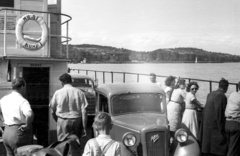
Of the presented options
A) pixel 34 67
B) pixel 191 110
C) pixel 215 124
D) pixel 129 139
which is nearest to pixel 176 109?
pixel 191 110

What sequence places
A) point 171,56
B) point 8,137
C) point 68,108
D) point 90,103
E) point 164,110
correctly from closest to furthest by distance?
point 8,137 < point 68,108 < point 164,110 < point 90,103 < point 171,56

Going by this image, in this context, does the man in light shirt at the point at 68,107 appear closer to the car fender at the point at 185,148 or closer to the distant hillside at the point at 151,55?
the car fender at the point at 185,148

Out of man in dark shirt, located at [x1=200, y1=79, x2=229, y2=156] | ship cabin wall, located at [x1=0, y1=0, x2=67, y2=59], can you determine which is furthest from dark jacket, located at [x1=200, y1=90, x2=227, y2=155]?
ship cabin wall, located at [x1=0, y1=0, x2=67, y2=59]

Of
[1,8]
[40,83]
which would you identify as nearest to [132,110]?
[40,83]

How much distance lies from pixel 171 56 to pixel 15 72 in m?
5.62

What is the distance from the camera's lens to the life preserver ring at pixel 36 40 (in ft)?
24.0

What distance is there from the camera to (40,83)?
764 cm

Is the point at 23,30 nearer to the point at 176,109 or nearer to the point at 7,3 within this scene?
the point at 7,3

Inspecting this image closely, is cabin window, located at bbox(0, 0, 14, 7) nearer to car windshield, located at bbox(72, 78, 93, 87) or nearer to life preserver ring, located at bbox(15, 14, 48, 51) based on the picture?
life preserver ring, located at bbox(15, 14, 48, 51)

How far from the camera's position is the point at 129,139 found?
477cm

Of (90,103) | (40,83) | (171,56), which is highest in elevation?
(171,56)

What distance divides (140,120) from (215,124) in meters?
1.41

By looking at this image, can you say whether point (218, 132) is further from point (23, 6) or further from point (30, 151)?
point (23, 6)

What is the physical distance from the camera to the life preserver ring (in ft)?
24.0
